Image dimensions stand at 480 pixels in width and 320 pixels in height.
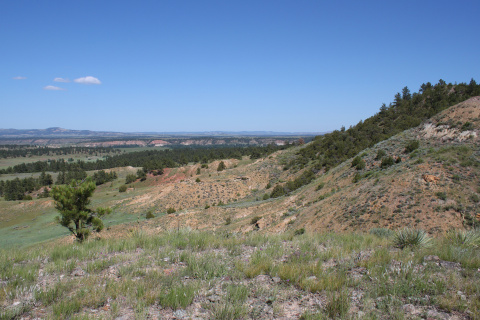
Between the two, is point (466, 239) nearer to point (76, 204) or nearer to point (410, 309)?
point (410, 309)

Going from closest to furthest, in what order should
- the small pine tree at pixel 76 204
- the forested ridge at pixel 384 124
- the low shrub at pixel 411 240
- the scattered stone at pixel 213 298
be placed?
the scattered stone at pixel 213 298 → the low shrub at pixel 411 240 → the small pine tree at pixel 76 204 → the forested ridge at pixel 384 124

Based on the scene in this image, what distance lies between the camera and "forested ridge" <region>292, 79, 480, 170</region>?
38.8 meters

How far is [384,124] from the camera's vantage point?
45.4 metres

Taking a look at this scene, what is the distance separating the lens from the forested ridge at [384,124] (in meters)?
38.8

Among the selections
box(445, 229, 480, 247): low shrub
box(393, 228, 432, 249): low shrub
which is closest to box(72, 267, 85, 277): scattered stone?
box(393, 228, 432, 249): low shrub

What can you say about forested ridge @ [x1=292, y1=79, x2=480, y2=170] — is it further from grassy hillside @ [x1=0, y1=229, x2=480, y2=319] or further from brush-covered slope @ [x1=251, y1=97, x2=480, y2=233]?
grassy hillside @ [x1=0, y1=229, x2=480, y2=319]

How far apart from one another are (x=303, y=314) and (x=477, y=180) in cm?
1614

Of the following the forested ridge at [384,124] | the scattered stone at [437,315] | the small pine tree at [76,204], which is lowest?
the small pine tree at [76,204]

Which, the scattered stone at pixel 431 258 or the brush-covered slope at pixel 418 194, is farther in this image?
the brush-covered slope at pixel 418 194

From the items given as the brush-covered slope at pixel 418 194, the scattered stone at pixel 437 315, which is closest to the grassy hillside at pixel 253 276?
the scattered stone at pixel 437 315

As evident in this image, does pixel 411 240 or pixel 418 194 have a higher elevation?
pixel 411 240

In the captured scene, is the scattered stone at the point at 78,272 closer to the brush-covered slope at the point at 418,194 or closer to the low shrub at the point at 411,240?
the low shrub at the point at 411,240

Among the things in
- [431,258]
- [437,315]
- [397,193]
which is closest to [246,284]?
[437,315]

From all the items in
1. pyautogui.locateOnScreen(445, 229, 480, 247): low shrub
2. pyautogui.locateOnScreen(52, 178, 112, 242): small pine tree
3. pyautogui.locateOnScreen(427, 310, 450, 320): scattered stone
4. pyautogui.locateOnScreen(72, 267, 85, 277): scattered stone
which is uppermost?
pyautogui.locateOnScreen(427, 310, 450, 320): scattered stone
